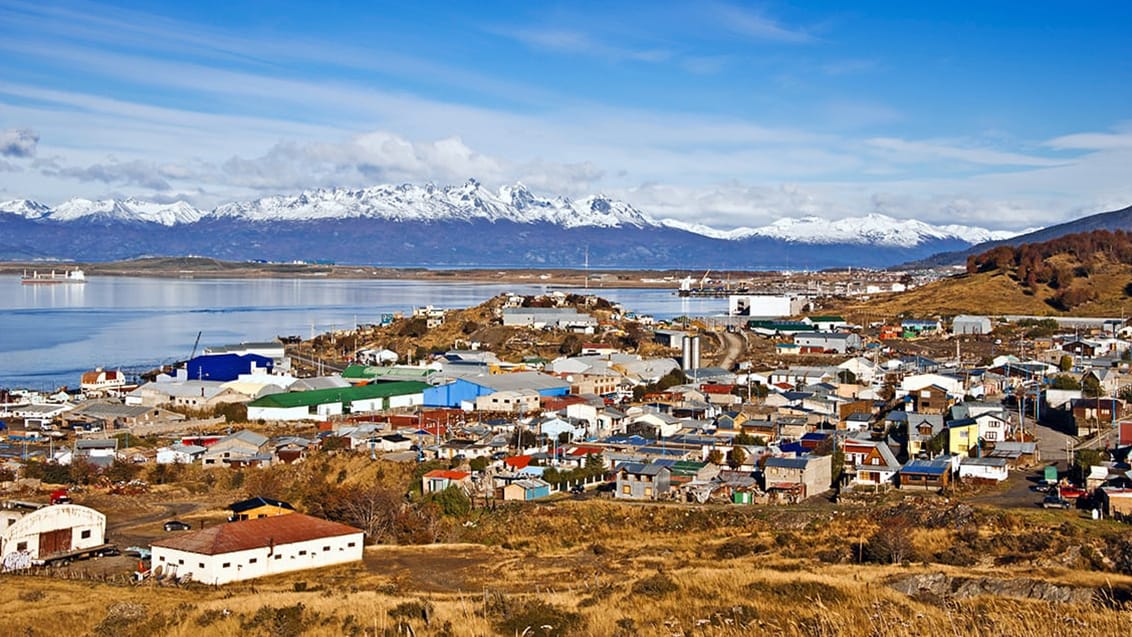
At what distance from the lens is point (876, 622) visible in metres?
2.42

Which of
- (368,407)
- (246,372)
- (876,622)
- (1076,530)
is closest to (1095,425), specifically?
(1076,530)

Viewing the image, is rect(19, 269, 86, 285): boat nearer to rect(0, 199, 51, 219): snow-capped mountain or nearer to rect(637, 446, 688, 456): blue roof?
rect(637, 446, 688, 456): blue roof

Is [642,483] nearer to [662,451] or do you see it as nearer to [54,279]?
[662,451]

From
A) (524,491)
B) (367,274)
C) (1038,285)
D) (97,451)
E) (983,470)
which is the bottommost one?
(97,451)

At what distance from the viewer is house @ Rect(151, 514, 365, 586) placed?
6.10 m

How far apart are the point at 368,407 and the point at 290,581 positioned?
8.50 metres

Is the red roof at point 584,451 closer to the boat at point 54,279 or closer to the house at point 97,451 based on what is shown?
the house at point 97,451

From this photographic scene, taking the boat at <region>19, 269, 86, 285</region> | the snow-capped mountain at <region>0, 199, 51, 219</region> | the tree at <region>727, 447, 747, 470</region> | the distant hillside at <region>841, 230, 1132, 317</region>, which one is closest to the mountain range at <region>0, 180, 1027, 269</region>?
the snow-capped mountain at <region>0, 199, 51, 219</region>

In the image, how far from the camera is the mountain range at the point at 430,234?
140125 millimetres

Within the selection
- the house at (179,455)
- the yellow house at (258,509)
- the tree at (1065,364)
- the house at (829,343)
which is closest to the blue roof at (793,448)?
the yellow house at (258,509)

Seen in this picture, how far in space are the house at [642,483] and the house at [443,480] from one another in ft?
4.19

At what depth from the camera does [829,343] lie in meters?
22.3

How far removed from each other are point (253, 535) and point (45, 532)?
1.63 metres

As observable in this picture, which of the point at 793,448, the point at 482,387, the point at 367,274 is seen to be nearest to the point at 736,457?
the point at 793,448
